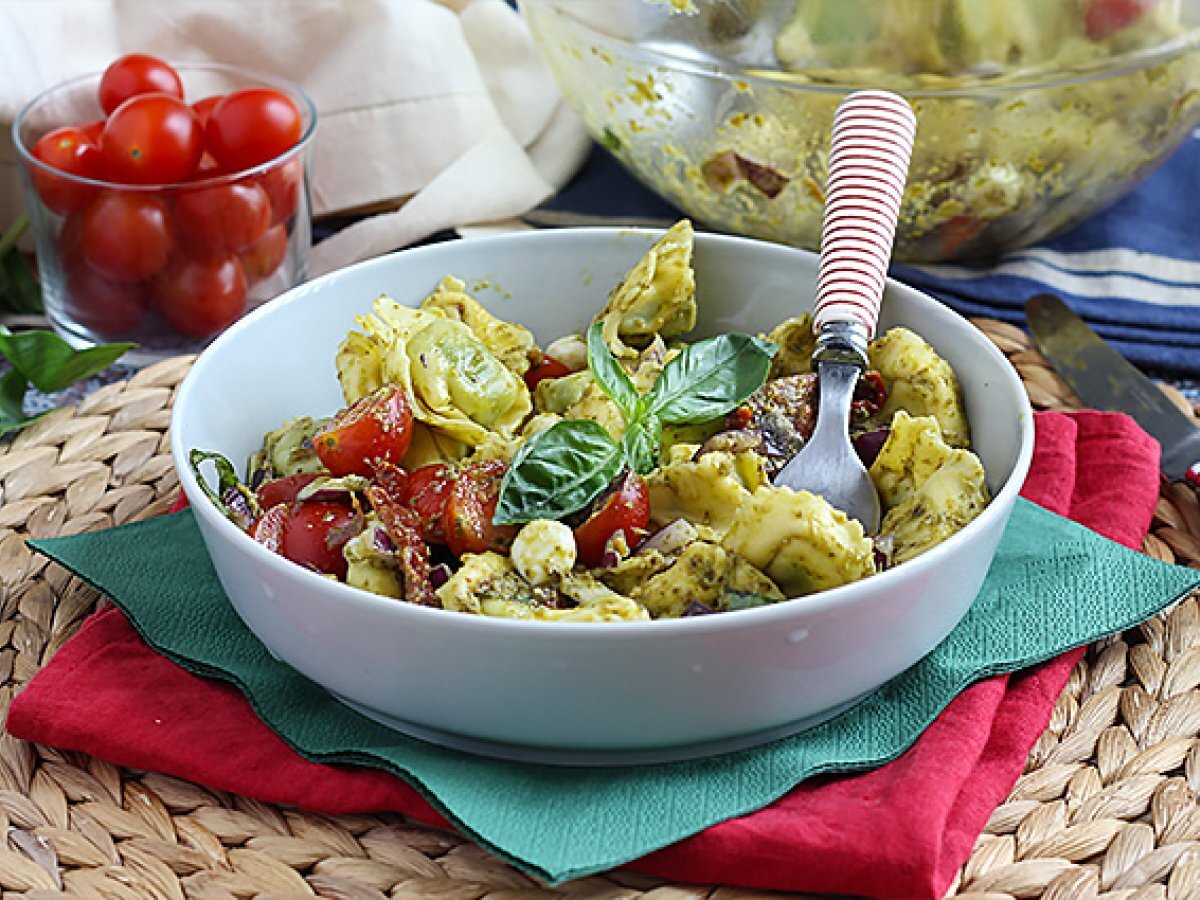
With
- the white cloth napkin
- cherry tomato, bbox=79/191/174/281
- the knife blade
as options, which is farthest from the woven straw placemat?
the white cloth napkin

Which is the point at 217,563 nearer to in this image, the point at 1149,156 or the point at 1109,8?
the point at 1109,8

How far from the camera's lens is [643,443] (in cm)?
143

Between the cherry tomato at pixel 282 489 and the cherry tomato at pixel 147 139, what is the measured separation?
869 mm

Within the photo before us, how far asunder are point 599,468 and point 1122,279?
4.23ft

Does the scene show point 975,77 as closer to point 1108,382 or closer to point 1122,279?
point 1108,382

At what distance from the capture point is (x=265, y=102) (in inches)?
85.7

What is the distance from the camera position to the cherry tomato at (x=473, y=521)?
1308 mm

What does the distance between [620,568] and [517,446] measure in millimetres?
235

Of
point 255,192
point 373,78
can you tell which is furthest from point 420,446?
point 373,78

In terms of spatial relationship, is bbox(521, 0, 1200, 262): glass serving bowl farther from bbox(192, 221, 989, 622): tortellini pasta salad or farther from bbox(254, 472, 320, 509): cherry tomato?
bbox(254, 472, 320, 509): cherry tomato

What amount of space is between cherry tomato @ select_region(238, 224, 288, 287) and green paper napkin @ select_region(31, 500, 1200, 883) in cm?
73

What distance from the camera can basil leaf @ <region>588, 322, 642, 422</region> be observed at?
1436 millimetres

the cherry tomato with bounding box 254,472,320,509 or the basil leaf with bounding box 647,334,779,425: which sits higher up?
the basil leaf with bounding box 647,334,779,425

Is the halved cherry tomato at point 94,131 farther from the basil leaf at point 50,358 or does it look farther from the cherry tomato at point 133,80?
the basil leaf at point 50,358
